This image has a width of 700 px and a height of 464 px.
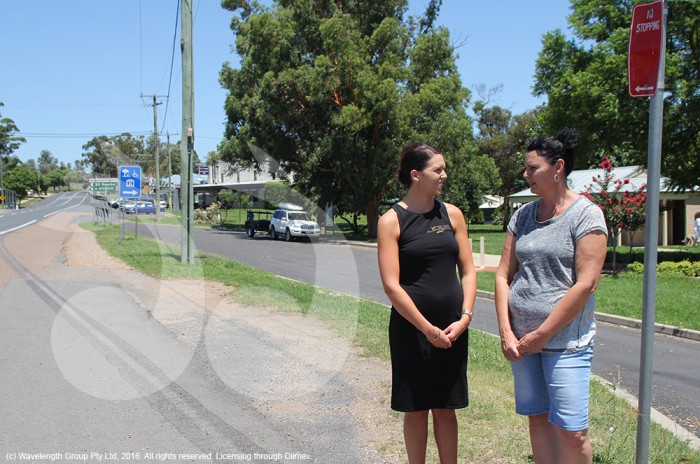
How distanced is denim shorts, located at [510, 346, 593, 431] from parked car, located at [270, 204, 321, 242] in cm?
2902

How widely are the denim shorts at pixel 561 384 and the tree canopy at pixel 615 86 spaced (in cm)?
1644

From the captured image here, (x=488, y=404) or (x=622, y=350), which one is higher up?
(x=488, y=404)

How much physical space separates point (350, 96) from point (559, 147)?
1202 inches

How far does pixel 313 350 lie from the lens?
22.8 feet

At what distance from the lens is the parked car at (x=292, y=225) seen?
3231cm

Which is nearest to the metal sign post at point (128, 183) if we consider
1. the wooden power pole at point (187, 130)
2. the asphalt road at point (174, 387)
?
the wooden power pole at point (187, 130)

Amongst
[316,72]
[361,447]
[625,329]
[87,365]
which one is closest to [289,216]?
[316,72]

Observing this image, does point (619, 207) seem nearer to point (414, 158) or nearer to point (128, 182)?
point (414, 158)

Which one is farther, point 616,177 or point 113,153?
point 113,153

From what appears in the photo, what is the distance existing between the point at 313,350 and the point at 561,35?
17.4 metres

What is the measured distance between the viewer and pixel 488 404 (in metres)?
5.01

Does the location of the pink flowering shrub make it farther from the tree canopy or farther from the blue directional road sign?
the blue directional road sign

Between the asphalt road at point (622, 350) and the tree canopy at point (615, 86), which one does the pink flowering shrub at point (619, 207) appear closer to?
the tree canopy at point (615, 86)

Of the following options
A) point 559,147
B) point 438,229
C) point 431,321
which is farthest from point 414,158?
point 431,321
